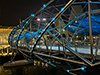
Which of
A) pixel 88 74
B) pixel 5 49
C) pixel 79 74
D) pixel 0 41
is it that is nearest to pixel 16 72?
pixel 79 74

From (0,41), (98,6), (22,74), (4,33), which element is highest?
(98,6)

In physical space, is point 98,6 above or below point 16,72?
above

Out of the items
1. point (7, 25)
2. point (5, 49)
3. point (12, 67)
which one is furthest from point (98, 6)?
point (7, 25)

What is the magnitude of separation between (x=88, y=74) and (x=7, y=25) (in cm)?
2612

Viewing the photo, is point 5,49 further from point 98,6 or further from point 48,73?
point 98,6

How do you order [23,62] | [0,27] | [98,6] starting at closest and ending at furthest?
[98,6] → [23,62] → [0,27]

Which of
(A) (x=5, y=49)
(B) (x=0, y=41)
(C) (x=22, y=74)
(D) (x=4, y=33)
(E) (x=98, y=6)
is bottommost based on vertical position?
(C) (x=22, y=74)

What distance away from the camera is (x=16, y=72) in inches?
444

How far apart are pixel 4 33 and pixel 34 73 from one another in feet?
74.7

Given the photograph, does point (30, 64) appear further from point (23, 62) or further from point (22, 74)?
point (22, 74)

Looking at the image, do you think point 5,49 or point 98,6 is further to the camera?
point 5,49

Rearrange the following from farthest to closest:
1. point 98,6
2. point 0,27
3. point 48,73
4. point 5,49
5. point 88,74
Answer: point 0,27 → point 5,49 → point 98,6 → point 48,73 → point 88,74

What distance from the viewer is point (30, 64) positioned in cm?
1406

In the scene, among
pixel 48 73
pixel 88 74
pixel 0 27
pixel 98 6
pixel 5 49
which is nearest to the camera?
pixel 88 74
